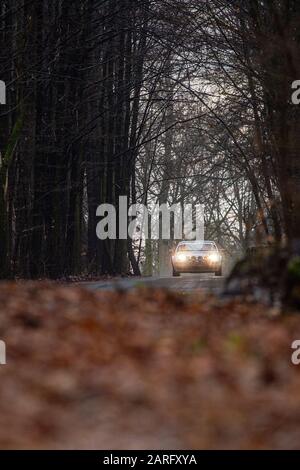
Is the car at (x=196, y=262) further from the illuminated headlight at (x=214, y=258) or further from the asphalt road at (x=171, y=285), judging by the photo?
the asphalt road at (x=171, y=285)

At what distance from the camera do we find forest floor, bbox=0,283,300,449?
4922 millimetres

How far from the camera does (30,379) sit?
5.88 meters

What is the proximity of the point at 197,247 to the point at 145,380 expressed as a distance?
3613cm

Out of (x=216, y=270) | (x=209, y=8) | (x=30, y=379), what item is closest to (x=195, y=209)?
(x=216, y=270)

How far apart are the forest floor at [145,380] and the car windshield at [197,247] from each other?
107ft

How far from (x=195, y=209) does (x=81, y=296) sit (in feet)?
206

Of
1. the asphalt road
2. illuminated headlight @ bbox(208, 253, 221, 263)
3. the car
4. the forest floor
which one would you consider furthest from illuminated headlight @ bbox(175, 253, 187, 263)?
the forest floor

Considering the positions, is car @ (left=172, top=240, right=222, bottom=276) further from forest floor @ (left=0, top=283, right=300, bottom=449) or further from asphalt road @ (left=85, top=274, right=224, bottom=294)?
forest floor @ (left=0, top=283, right=300, bottom=449)

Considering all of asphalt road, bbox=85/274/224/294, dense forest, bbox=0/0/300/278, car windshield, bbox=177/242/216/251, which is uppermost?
dense forest, bbox=0/0/300/278

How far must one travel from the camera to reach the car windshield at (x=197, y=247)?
4150cm

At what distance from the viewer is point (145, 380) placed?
19.1ft

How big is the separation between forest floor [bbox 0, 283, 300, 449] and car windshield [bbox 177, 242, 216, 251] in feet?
107

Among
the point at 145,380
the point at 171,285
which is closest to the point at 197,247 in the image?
the point at 171,285

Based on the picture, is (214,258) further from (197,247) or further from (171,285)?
(171,285)
